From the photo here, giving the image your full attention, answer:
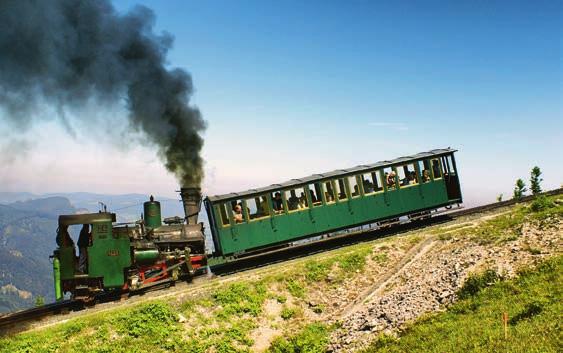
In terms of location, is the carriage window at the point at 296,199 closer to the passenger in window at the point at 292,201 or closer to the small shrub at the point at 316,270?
the passenger in window at the point at 292,201

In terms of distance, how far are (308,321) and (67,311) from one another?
8708 millimetres

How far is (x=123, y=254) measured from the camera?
15.3 m

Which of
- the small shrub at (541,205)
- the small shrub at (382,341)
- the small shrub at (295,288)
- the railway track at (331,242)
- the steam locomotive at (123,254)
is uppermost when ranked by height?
the steam locomotive at (123,254)

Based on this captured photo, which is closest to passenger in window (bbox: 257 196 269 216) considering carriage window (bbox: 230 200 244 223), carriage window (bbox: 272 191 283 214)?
carriage window (bbox: 272 191 283 214)

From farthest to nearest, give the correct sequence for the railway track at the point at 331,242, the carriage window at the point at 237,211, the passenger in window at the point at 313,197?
the passenger in window at the point at 313,197
the railway track at the point at 331,242
the carriage window at the point at 237,211

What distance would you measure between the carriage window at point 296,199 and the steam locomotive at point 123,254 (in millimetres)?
4149

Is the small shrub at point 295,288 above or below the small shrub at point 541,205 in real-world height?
below

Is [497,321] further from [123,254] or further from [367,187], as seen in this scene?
[123,254]

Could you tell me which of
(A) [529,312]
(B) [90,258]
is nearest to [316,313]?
(A) [529,312]

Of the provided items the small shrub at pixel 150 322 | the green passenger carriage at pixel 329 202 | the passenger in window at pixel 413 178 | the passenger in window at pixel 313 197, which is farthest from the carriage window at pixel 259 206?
the passenger in window at pixel 413 178

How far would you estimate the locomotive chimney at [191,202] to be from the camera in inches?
712

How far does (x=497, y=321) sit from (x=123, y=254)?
12.7 m

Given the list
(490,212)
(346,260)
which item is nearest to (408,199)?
(490,212)

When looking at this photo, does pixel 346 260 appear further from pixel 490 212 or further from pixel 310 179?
pixel 490 212
